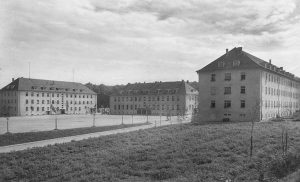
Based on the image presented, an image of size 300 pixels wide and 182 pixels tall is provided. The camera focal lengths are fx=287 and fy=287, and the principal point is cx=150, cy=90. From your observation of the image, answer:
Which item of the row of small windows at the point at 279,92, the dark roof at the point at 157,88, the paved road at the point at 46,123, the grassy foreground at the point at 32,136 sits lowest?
the paved road at the point at 46,123

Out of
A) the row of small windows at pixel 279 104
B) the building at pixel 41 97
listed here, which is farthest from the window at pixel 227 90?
the building at pixel 41 97

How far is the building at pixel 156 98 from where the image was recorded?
88.0 meters

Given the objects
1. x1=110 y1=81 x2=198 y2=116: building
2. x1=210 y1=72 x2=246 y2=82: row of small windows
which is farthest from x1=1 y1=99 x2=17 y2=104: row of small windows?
x1=210 y1=72 x2=246 y2=82: row of small windows

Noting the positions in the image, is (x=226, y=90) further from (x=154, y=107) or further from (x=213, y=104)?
(x=154, y=107)

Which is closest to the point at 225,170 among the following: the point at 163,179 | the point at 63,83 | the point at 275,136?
the point at 163,179

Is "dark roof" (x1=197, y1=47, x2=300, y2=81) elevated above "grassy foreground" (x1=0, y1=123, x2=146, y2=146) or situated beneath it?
elevated above

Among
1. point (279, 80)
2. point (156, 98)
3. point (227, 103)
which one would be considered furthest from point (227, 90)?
point (156, 98)

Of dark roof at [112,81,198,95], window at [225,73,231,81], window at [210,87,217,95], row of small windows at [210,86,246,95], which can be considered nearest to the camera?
row of small windows at [210,86,246,95]

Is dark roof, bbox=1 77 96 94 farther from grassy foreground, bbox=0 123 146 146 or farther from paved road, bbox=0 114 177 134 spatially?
grassy foreground, bbox=0 123 146 146

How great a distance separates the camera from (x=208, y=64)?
54.6 m

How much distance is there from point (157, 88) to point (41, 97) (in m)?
37.4

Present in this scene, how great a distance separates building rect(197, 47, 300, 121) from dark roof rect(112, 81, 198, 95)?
33.3m

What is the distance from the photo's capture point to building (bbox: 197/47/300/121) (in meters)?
48.8

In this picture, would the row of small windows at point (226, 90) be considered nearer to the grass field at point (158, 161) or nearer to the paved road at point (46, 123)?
the paved road at point (46, 123)
